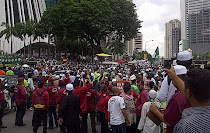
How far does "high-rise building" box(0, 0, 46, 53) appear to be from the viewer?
5434 centimetres

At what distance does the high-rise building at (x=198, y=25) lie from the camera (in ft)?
516

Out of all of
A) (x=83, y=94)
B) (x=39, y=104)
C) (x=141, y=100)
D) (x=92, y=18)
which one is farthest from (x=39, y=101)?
(x=92, y=18)

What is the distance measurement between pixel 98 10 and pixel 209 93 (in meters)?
30.6

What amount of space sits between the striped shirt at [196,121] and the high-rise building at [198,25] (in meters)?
167

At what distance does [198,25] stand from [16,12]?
449ft

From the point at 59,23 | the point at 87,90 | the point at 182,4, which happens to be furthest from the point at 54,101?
the point at 182,4

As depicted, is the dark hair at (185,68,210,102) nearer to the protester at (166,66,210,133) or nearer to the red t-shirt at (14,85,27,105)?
the protester at (166,66,210,133)

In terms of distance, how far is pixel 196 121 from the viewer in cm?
181

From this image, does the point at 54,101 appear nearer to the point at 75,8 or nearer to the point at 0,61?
the point at 0,61

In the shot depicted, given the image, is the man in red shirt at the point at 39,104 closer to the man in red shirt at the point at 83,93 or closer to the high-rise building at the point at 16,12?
the man in red shirt at the point at 83,93

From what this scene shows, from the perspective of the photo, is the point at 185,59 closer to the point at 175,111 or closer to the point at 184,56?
the point at 184,56

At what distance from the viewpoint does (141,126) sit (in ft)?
16.7

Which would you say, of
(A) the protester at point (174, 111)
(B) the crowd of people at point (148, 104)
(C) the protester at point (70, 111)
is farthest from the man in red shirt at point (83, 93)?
(A) the protester at point (174, 111)

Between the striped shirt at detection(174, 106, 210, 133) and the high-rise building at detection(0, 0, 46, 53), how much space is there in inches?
2226
